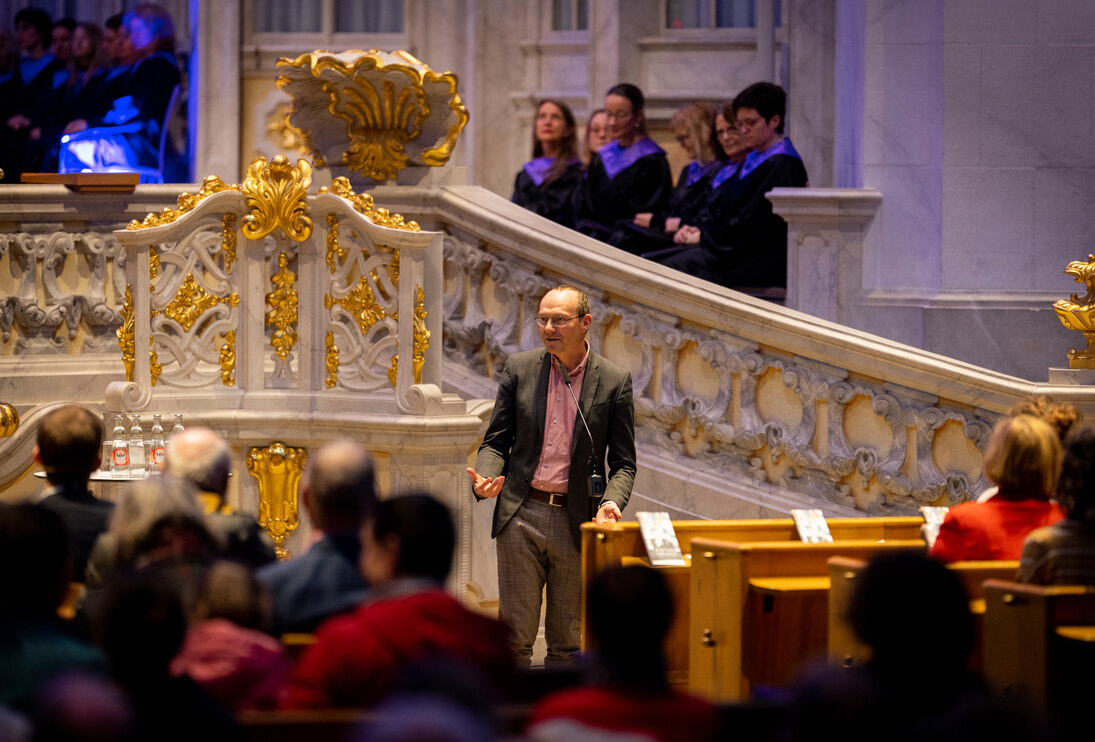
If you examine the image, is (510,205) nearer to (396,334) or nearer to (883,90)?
(396,334)

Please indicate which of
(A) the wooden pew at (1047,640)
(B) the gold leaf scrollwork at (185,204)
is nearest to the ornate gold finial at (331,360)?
(B) the gold leaf scrollwork at (185,204)

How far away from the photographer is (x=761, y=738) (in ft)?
10.0

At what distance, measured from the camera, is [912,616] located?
121 inches

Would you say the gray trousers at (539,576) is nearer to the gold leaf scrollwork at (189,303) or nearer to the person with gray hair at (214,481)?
the person with gray hair at (214,481)

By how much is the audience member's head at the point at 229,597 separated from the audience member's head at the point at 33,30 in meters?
10.6

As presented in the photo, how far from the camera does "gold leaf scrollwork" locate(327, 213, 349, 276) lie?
701 centimetres

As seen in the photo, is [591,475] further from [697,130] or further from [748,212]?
[697,130]

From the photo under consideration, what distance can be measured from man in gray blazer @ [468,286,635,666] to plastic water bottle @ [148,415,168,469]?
4.69 ft

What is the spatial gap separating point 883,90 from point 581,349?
175 inches

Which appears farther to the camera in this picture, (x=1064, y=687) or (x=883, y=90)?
(x=883, y=90)

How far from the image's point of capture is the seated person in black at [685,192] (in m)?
9.26

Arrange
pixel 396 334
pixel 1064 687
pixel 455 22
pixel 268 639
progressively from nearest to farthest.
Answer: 1. pixel 268 639
2. pixel 1064 687
3. pixel 396 334
4. pixel 455 22

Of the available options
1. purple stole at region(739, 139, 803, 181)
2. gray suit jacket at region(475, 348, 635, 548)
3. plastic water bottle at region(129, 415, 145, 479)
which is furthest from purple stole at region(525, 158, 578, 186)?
plastic water bottle at region(129, 415, 145, 479)

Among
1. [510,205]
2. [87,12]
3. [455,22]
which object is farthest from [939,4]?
[87,12]
